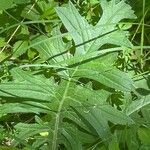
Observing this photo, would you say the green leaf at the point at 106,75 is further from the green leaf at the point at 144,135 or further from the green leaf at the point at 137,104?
the green leaf at the point at 144,135

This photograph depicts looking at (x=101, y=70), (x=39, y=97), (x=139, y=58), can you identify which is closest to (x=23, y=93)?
(x=39, y=97)

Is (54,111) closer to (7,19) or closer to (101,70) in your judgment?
(101,70)

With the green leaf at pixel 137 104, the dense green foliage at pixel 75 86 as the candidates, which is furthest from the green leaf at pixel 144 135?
the green leaf at pixel 137 104

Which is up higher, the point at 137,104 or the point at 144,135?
the point at 137,104

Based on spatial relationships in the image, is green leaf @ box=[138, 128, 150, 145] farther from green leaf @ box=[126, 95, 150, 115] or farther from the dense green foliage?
green leaf @ box=[126, 95, 150, 115]

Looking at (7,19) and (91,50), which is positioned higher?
(7,19)

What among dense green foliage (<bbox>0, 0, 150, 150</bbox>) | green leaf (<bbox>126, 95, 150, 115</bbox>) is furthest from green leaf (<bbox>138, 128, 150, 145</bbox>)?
green leaf (<bbox>126, 95, 150, 115</bbox>)

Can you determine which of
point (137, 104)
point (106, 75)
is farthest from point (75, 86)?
point (137, 104)

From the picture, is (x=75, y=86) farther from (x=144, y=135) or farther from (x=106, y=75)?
(x=144, y=135)

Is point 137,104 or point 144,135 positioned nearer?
point 144,135
